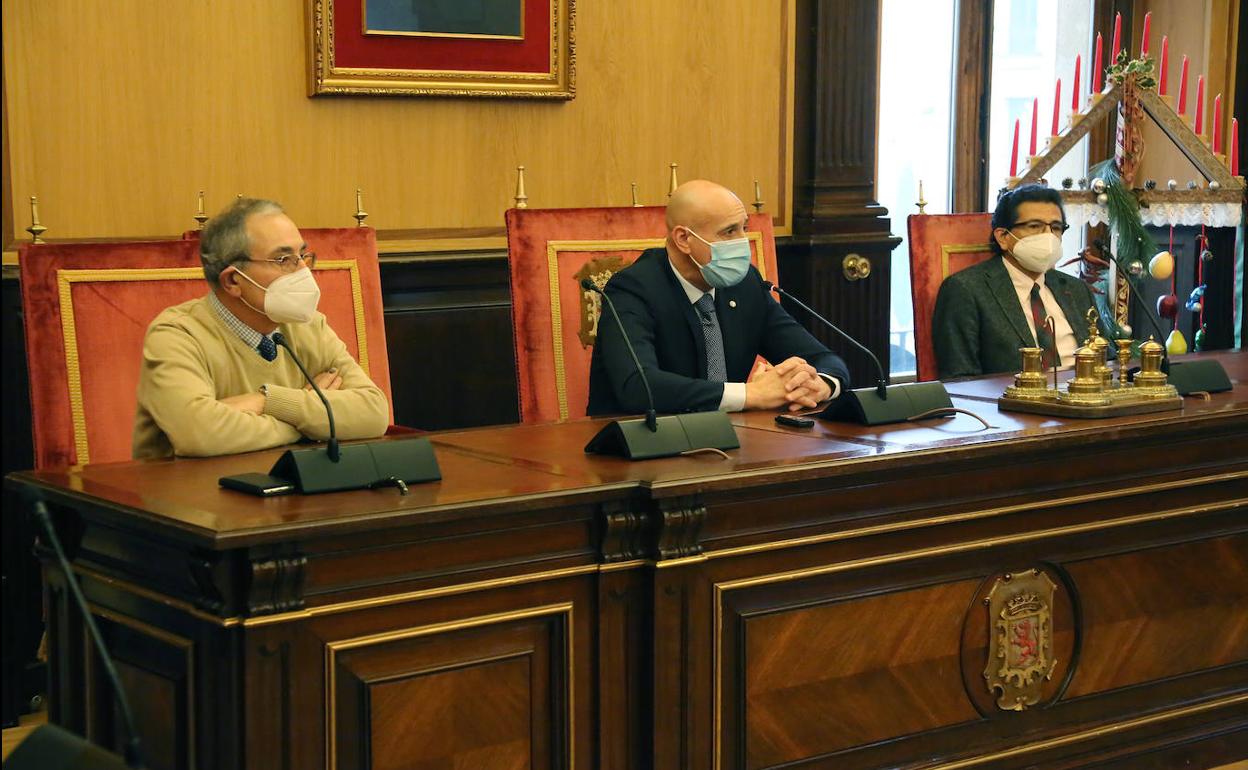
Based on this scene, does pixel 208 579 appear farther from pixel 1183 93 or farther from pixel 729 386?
pixel 1183 93

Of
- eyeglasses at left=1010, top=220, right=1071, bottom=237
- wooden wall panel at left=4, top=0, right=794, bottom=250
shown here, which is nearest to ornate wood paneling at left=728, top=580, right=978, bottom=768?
eyeglasses at left=1010, top=220, right=1071, bottom=237

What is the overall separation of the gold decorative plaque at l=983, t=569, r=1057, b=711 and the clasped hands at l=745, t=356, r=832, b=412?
663mm

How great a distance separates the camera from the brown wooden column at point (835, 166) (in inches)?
191

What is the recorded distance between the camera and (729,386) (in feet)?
10.7

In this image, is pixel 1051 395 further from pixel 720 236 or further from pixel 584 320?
pixel 584 320

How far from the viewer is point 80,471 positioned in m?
2.45

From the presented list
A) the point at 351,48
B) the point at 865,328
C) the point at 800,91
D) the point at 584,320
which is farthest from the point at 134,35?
the point at 865,328

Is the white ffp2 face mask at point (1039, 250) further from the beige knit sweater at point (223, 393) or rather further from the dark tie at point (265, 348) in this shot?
the dark tie at point (265, 348)

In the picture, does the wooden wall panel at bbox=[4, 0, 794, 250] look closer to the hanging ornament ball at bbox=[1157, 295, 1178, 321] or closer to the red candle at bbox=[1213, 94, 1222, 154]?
the hanging ornament ball at bbox=[1157, 295, 1178, 321]

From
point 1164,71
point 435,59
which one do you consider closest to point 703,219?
point 435,59

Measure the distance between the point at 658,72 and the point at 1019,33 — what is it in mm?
1926

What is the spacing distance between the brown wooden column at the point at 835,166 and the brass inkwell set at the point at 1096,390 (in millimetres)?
1690

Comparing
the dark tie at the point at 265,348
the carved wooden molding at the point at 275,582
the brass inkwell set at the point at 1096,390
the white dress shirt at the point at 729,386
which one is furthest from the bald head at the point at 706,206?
the carved wooden molding at the point at 275,582

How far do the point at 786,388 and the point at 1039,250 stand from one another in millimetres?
1392
